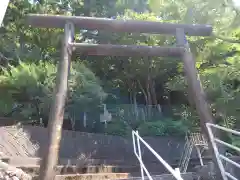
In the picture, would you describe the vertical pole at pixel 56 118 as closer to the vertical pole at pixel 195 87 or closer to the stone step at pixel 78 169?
the stone step at pixel 78 169

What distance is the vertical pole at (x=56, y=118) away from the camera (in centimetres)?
316

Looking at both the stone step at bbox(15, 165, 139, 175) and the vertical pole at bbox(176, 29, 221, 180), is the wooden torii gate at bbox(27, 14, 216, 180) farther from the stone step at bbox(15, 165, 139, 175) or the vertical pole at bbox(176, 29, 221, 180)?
the stone step at bbox(15, 165, 139, 175)

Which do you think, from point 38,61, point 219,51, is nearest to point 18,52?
point 38,61

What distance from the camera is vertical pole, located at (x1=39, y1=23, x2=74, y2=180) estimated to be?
3.16m

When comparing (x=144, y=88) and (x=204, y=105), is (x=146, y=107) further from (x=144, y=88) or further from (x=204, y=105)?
(x=204, y=105)

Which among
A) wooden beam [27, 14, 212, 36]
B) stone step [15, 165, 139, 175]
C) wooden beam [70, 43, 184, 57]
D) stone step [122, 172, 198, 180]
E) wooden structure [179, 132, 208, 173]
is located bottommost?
stone step [122, 172, 198, 180]

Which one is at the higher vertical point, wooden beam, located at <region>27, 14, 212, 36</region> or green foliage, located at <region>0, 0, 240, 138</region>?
green foliage, located at <region>0, 0, 240, 138</region>

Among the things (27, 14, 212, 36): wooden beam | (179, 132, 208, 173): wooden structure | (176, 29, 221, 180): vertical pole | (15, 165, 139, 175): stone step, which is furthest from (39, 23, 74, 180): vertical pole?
(179, 132, 208, 173): wooden structure

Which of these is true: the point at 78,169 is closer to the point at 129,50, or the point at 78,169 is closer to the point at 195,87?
the point at 129,50

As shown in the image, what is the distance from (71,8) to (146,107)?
5.72m

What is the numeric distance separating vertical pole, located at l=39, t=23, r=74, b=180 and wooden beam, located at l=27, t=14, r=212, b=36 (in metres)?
0.28

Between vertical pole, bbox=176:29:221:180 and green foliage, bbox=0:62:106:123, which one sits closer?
vertical pole, bbox=176:29:221:180

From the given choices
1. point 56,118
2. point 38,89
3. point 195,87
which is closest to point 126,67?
point 38,89

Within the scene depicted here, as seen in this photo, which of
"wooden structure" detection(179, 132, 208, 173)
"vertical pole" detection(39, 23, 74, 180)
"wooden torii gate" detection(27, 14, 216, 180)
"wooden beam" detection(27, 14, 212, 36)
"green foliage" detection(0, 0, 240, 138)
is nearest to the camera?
"vertical pole" detection(39, 23, 74, 180)
